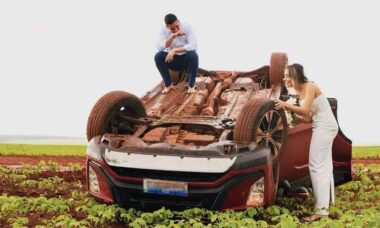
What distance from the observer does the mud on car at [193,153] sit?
289 inches

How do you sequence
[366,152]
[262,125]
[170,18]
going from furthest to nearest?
[366,152] < [170,18] < [262,125]

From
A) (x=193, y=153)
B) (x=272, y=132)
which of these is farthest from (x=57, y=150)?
(x=193, y=153)

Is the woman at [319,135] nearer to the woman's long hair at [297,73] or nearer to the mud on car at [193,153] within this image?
the woman's long hair at [297,73]

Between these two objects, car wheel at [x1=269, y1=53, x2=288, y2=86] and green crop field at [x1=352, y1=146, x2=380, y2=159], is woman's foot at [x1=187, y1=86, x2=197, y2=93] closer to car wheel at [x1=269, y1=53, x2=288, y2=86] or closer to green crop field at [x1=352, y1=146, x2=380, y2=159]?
car wheel at [x1=269, y1=53, x2=288, y2=86]

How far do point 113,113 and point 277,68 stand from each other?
124 inches

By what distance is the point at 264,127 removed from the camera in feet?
26.4

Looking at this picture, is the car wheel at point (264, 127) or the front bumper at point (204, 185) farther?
the car wheel at point (264, 127)

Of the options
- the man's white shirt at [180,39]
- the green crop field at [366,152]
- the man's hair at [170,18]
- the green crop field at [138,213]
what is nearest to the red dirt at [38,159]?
the green crop field at [138,213]

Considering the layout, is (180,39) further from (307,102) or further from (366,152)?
(366,152)

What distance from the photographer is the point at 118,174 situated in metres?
7.73

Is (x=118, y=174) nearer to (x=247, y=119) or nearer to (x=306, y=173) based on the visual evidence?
(x=247, y=119)

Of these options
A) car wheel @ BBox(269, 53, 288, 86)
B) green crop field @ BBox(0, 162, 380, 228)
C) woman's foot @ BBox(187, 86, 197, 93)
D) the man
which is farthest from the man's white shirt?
green crop field @ BBox(0, 162, 380, 228)

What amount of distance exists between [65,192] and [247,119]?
3.79 meters

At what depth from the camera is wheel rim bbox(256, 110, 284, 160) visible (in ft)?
26.2
